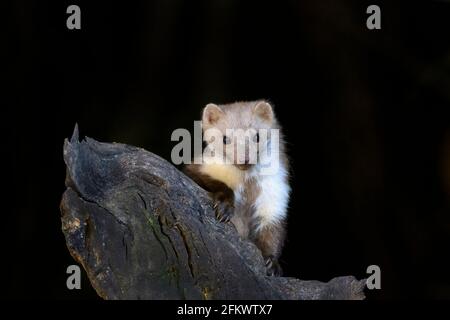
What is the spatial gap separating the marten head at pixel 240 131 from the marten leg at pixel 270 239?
42 cm

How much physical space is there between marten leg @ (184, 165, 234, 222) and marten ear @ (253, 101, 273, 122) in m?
0.52

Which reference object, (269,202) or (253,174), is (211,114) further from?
(269,202)

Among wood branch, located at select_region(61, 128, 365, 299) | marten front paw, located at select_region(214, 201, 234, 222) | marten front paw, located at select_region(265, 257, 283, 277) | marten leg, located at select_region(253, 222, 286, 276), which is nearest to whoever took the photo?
wood branch, located at select_region(61, 128, 365, 299)

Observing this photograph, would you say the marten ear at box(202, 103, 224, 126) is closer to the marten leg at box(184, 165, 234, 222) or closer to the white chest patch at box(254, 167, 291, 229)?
the marten leg at box(184, 165, 234, 222)

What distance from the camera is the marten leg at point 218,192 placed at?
14.1 feet

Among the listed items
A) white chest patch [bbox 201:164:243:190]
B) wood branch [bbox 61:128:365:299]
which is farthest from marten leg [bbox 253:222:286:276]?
wood branch [bbox 61:128:365:299]

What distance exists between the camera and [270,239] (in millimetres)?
4902

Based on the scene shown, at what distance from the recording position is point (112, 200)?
3.84 metres

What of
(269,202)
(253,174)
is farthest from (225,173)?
(269,202)

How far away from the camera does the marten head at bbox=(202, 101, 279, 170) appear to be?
4738mm

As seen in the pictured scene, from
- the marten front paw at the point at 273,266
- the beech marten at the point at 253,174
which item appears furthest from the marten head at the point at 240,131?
the marten front paw at the point at 273,266

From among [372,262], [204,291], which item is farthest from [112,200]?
[372,262]

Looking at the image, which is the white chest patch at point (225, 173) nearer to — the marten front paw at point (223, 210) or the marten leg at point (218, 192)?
the marten leg at point (218, 192)

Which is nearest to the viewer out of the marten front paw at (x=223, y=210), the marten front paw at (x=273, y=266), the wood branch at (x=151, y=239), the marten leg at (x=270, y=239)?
the wood branch at (x=151, y=239)
